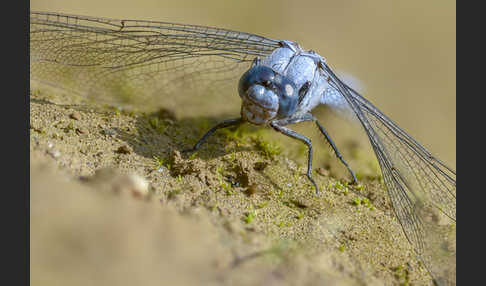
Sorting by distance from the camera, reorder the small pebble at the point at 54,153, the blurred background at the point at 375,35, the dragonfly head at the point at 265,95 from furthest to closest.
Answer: the blurred background at the point at 375,35, the dragonfly head at the point at 265,95, the small pebble at the point at 54,153

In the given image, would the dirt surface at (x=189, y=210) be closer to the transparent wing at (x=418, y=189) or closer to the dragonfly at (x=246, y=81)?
the transparent wing at (x=418, y=189)

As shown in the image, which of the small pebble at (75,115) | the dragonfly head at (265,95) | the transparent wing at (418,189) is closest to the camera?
the transparent wing at (418,189)

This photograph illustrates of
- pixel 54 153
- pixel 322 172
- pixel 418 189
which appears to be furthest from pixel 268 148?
pixel 54 153

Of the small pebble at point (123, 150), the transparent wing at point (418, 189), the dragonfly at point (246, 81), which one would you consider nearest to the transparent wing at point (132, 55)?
the dragonfly at point (246, 81)

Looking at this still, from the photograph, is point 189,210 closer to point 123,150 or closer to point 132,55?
point 123,150

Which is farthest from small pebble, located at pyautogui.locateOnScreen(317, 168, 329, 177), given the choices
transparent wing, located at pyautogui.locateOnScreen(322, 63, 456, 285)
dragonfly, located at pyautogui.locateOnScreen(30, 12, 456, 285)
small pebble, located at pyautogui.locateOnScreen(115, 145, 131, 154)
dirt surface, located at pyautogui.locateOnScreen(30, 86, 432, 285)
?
small pebble, located at pyautogui.locateOnScreen(115, 145, 131, 154)

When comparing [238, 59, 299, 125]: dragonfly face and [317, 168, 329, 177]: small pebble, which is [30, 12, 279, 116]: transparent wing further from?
[317, 168, 329, 177]: small pebble

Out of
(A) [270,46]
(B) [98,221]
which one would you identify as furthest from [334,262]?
(A) [270,46]
